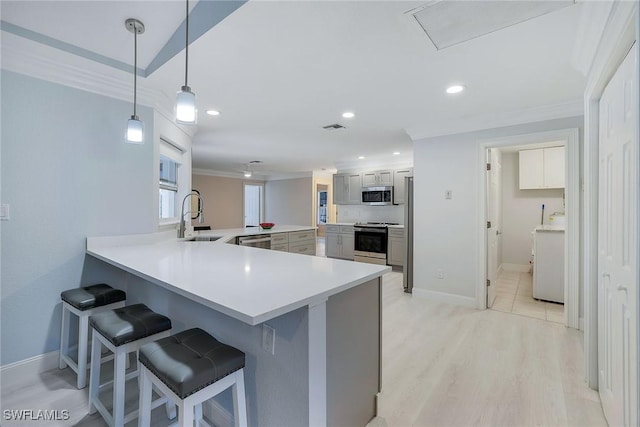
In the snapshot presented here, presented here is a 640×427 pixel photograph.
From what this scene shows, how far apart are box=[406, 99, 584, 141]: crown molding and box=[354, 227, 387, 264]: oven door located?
246cm

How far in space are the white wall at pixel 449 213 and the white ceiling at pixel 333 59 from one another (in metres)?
0.32

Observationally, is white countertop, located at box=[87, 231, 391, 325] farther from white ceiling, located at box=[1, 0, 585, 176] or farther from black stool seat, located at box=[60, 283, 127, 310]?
white ceiling, located at box=[1, 0, 585, 176]

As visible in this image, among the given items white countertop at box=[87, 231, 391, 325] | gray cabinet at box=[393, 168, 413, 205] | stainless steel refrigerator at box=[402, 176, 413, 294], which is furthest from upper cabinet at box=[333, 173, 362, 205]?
white countertop at box=[87, 231, 391, 325]

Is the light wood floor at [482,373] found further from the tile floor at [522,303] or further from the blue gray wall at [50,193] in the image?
the blue gray wall at [50,193]

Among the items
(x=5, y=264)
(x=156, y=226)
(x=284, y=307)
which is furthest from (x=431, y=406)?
(x=5, y=264)

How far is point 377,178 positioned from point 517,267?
3.23m

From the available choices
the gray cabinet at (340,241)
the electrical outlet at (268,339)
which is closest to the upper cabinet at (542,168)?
the gray cabinet at (340,241)

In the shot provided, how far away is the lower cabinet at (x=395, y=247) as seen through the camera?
18.2 ft

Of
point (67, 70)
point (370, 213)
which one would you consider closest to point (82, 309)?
point (67, 70)

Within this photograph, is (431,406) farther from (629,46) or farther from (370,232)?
(370,232)

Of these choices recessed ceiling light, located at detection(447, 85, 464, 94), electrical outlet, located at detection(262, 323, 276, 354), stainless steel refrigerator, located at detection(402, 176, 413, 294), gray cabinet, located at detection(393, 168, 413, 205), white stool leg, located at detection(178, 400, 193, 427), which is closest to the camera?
white stool leg, located at detection(178, 400, 193, 427)

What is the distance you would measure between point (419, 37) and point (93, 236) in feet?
9.14

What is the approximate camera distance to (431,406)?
1770mm

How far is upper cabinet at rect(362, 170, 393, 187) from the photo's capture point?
6172mm
